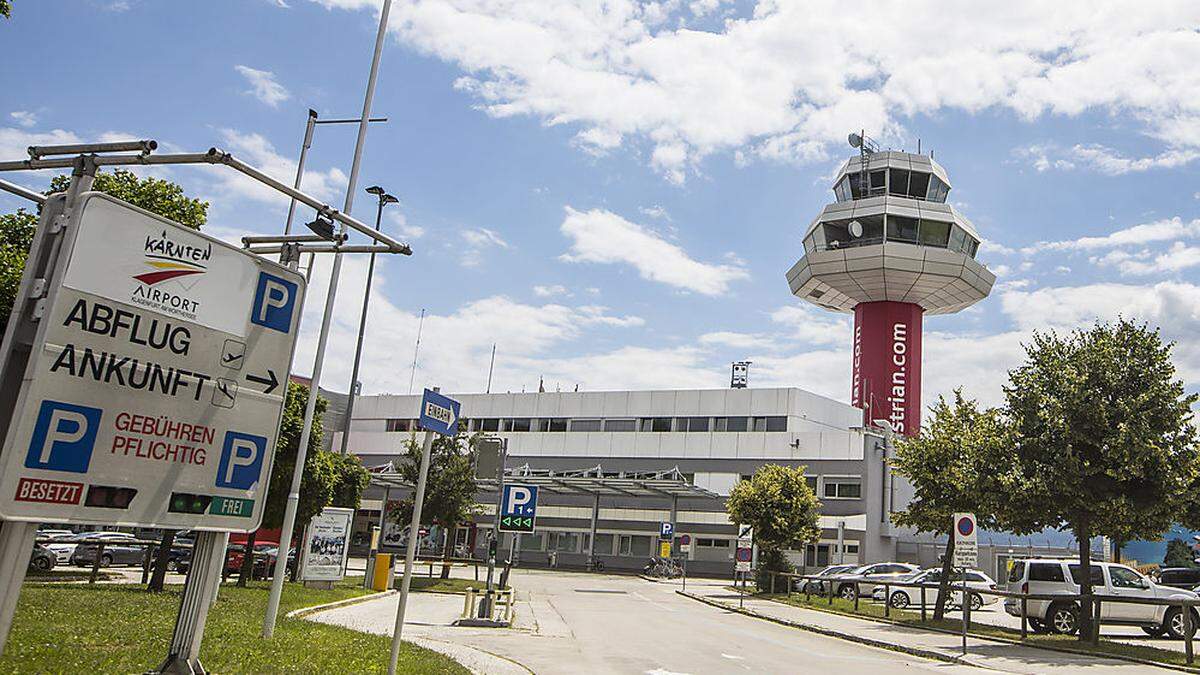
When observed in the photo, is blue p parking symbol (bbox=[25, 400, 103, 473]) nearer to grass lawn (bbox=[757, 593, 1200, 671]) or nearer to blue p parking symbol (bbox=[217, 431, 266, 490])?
blue p parking symbol (bbox=[217, 431, 266, 490])

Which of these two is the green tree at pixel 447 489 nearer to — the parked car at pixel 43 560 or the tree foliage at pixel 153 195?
the parked car at pixel 43 560

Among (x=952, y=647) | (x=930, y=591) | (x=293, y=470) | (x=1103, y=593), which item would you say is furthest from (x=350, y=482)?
(x=1103, y=593)

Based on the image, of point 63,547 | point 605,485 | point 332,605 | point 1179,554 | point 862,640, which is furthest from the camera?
point 1179,554

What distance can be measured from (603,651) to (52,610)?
350 inches

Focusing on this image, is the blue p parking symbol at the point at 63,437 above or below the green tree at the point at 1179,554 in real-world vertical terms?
below

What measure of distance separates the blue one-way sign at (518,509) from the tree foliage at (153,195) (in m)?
9.25

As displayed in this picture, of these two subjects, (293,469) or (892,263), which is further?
(892,263)

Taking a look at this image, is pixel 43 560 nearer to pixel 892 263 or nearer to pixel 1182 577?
pixel 1182 577

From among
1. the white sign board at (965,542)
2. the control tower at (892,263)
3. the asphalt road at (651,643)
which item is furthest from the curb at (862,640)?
the control tower at (892,263)

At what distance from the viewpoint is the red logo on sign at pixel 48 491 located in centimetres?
585

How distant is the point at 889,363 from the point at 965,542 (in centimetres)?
4628

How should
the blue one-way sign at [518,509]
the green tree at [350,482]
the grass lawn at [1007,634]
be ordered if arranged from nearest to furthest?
the grass lawn at [1007,634] → the blue one-way sign at [518,509] → the green tree at [350,482]

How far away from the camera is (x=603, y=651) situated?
1617cm

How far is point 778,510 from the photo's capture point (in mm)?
40656
